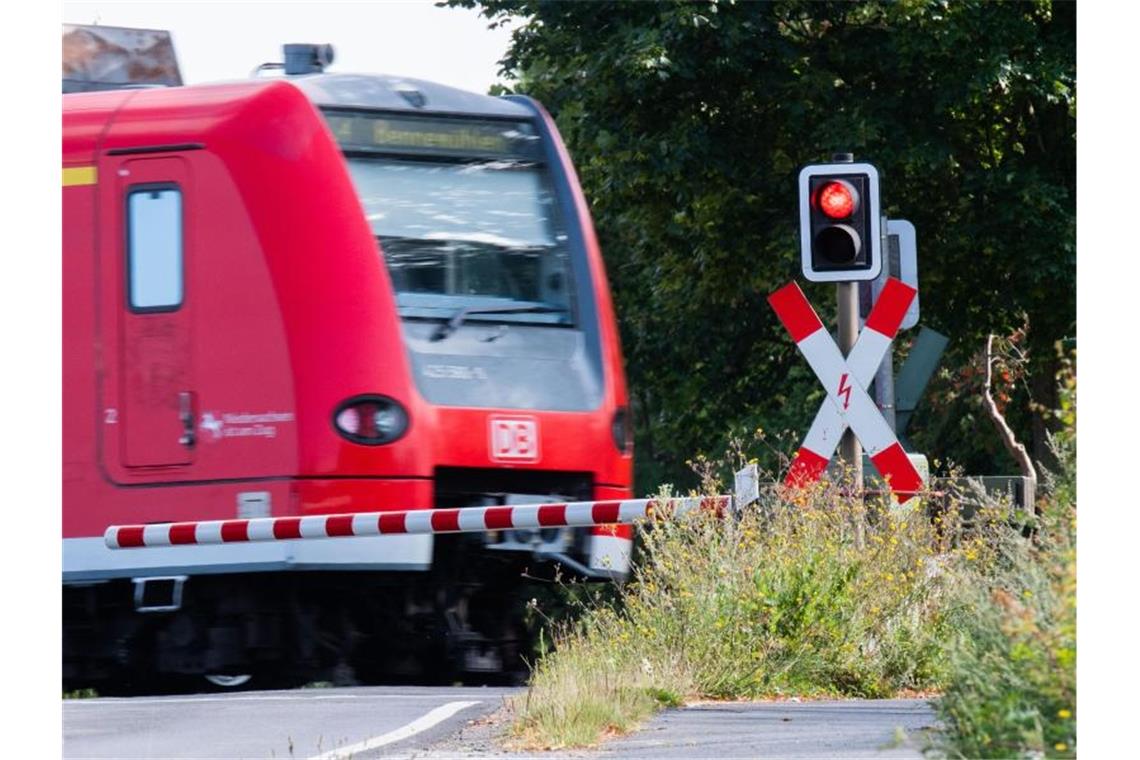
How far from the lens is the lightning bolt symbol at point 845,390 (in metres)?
Result: 10.9

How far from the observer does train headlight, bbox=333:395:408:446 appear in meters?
12.3

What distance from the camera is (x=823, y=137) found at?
24156 millimetres

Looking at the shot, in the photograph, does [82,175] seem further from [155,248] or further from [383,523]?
[383,523]

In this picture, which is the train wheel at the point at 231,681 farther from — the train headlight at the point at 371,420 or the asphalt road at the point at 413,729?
the asphalt road at the point at 413,729

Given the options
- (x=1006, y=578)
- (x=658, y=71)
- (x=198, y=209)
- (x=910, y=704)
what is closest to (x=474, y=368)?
(x=198, y=209)

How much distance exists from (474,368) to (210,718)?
3.28 m

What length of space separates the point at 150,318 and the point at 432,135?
1.97m

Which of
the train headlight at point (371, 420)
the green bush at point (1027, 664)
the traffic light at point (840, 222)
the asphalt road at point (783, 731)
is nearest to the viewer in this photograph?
the green bush at point (1027, 664)

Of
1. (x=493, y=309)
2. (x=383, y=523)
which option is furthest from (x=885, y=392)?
(x=383, y=523)

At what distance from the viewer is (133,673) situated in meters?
13.1

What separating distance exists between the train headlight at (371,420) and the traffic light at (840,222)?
2.67 meters

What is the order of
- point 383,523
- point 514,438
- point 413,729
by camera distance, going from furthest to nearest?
point 514,438 < point 383,523 < point 413,729

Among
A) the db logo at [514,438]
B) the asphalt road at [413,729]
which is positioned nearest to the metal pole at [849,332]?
Answer: the asphalt road at [413,729]
